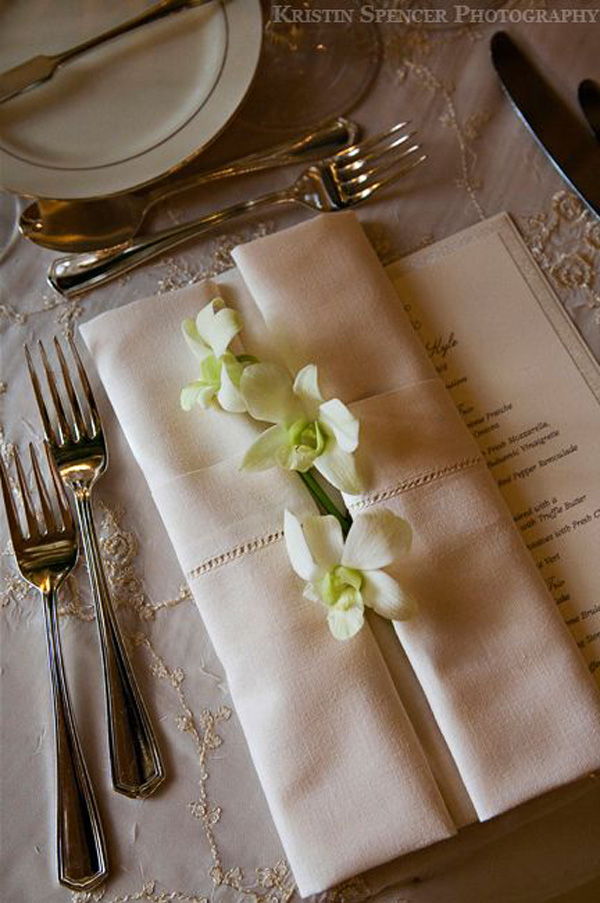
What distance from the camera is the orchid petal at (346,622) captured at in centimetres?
53

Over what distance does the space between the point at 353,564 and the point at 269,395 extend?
0.12 m

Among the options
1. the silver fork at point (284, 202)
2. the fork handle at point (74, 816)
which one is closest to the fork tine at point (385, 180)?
the silver fork at point (284, 202)

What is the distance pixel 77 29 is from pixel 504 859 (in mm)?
744

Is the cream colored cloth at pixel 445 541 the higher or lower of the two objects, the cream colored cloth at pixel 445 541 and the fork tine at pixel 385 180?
the lower

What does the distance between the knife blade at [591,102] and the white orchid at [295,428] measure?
353mm

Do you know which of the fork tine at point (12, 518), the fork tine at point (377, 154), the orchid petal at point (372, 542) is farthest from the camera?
the fork tine at point (377, 154)

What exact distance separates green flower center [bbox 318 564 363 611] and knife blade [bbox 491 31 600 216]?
0.38 metres

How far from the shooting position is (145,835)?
585 millimetres

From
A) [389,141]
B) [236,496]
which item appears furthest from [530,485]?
[389,141]

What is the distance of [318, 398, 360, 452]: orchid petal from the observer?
0.55 metres

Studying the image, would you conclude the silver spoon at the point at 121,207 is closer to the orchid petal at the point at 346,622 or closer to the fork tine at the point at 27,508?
the fork tine at the point at 27,508

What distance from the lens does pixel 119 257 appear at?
28.8 inches

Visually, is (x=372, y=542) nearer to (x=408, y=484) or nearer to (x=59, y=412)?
(x=408, y=484)

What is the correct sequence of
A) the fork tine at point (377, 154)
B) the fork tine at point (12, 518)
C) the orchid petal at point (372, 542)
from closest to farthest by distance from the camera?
1. the orchid petal at point (372, 542)
2. the fork tine at point (12, 518)
3. the fork tine at point (377, 154)
